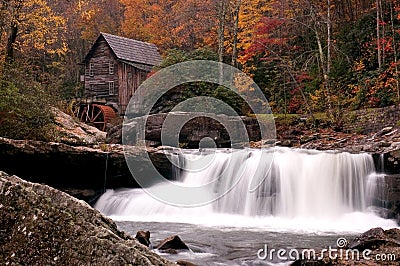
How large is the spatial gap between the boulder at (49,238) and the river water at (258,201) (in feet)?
20.8

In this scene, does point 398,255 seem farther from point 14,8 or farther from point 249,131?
point 249,131

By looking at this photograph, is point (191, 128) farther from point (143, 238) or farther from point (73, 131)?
point (143, 238)

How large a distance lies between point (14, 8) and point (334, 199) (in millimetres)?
11774

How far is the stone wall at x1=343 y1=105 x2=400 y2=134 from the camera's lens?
702 inches

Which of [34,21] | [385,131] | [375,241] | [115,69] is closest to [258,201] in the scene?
[375,241]

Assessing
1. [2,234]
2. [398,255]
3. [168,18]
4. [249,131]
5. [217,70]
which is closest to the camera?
[2,234]

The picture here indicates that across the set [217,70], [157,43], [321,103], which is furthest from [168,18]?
[321,103]

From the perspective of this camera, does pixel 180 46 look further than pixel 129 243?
Yes

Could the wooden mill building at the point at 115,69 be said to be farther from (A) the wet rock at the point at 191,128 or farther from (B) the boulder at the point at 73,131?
(A) the wet rock at the point at 191,128

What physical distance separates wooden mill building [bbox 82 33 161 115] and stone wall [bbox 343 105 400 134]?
55.2 feet

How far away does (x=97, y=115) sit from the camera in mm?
29844

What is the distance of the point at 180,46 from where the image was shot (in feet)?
124

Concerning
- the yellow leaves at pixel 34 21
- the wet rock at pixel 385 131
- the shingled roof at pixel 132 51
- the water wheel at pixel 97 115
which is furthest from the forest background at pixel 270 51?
the shingled roof at pixel 132 51

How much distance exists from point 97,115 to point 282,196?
20.0 meters
